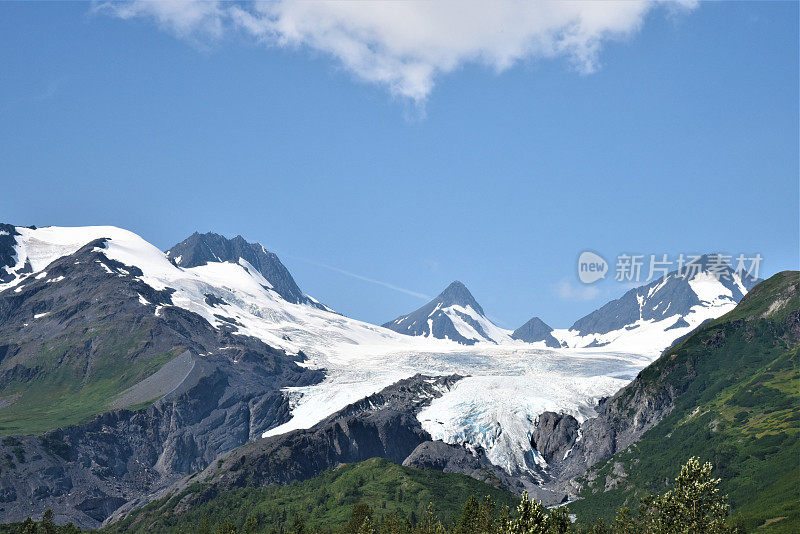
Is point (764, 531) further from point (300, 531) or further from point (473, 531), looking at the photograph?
point (300, 531)

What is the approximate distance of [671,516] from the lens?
118 metres

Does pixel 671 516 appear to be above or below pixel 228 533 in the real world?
above

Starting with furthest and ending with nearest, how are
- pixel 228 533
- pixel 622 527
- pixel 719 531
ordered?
pixel 228 533
pixel 622 527
pixel 719 531

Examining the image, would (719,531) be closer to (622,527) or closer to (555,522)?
(555,522)

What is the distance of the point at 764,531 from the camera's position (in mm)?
183000

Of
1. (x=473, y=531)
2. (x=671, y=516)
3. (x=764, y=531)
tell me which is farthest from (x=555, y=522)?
(x=764, y=531)

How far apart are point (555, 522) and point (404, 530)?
87.8 metres

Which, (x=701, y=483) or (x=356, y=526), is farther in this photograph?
(x=356, y=526)

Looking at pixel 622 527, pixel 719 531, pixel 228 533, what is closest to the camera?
pixel 719 531

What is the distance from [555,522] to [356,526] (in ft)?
312

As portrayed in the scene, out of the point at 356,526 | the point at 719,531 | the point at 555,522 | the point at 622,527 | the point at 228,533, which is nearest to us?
the point at 555,522

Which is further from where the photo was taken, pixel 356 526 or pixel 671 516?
pixel 356 526

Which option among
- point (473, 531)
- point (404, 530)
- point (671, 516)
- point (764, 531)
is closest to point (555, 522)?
point (671, 516)

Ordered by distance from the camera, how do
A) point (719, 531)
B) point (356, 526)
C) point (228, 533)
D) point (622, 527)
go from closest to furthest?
1. point (719, 531)
2. point (622, 527)
3. point (228, 533)
4. point (356, 526)
